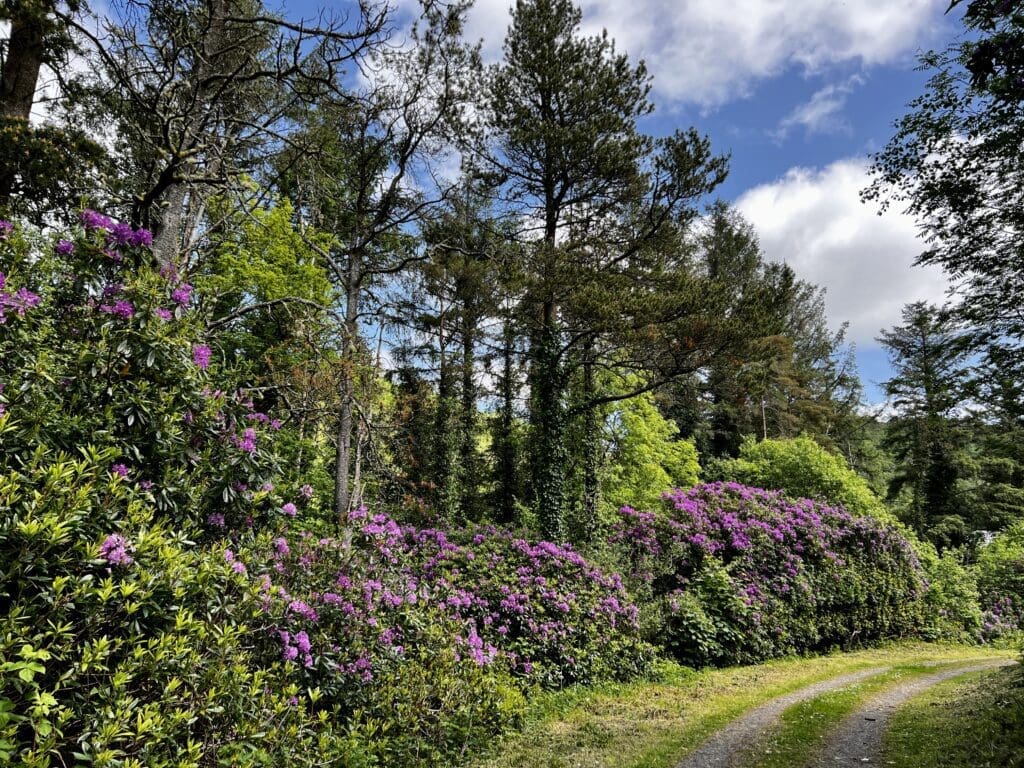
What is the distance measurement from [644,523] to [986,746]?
6.77m

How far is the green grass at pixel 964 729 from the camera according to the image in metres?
4.25

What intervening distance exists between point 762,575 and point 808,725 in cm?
567

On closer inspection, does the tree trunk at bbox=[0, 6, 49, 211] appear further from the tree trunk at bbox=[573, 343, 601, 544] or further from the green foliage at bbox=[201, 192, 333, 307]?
the tree trunk at bbox=[573, 343, 601, 544]

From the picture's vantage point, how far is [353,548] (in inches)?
236

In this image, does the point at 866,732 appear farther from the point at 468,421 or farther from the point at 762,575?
the point at 468,421

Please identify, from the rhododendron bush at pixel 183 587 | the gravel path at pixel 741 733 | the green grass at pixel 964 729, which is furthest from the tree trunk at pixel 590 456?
the green grass at pixel 964 729

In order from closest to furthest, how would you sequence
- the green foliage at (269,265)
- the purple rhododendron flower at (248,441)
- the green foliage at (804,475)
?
the purple rhododendron flower at (248,441), the green foliage at (269,265), the green foliage at (804,475)

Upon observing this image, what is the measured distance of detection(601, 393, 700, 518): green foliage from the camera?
611 inches

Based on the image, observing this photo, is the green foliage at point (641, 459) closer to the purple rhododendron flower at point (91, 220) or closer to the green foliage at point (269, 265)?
the green foliage at point (269, 265)

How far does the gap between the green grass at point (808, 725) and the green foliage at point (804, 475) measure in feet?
27.4

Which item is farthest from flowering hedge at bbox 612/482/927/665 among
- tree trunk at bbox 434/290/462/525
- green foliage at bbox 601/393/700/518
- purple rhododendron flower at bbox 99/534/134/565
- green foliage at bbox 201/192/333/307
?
green foliage at bbox 201/192/333/307

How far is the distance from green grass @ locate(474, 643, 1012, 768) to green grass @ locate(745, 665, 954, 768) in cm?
57

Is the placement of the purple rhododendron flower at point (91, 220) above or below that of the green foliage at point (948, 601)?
above

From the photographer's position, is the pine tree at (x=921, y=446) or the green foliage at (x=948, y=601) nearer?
the green foliage at (x=948, y=601)
